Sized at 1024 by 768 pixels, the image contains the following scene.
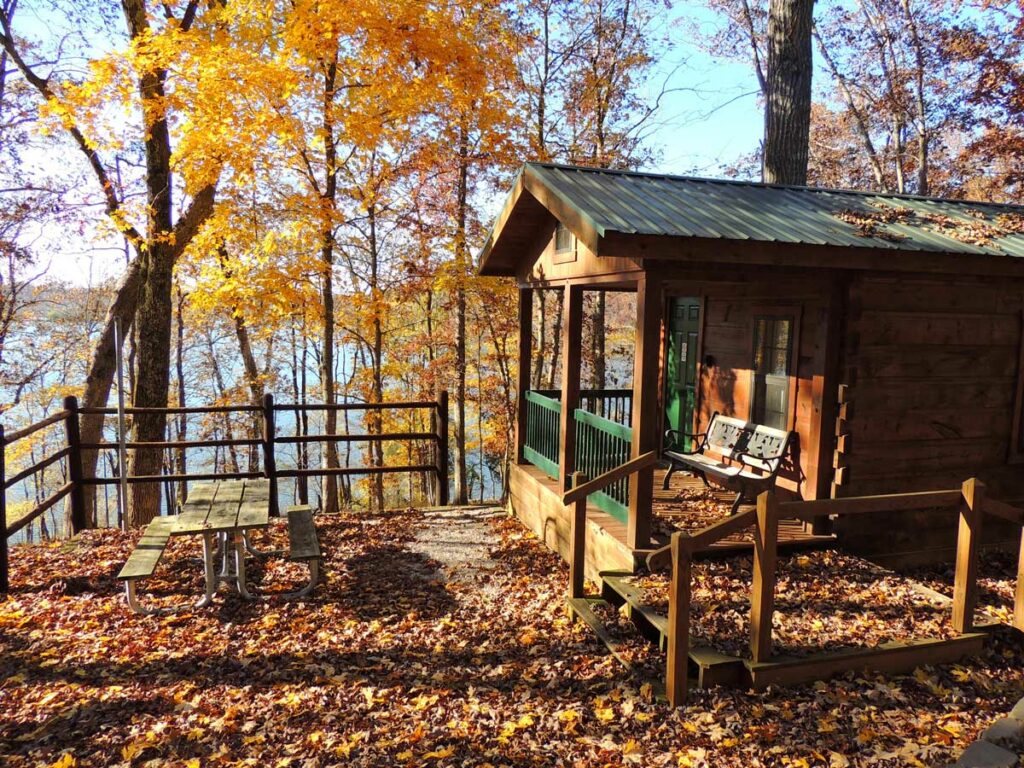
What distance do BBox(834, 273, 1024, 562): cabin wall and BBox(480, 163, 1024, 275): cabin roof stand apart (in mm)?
470

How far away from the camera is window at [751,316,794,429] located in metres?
7.48

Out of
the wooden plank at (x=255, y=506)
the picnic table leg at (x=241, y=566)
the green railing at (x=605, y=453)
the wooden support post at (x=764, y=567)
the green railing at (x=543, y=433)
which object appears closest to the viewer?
the wooden support post at (x=764, y=567)

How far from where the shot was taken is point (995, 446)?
7238 millimetres

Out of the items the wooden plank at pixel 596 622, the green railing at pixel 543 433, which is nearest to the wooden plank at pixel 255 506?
the wooden plank at pixel 596 622

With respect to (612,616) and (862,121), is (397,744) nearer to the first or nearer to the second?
(612,616)

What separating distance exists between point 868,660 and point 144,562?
A: 18.9 ft

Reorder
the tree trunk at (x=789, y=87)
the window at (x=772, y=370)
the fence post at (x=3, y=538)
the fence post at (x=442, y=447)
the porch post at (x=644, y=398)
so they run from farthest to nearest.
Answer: the tree trunk at (x=789, y=87)
the fence post at (x=442, y=447)
the window at (x=772, y=370)
the fence post at (x=3, y=538)
the porch post at (x=644, y=398)

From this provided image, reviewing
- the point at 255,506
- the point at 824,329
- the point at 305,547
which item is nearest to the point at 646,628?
the point at 305,547

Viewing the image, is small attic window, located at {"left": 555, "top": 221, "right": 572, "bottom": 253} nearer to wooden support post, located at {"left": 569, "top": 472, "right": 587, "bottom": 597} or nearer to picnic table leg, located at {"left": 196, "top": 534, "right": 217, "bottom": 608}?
wooden support post, located at {"left": 569, "top": 472, "right": 587, "bottom": 597}

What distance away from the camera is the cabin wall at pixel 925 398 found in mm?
6539

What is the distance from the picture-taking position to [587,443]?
23.8ft

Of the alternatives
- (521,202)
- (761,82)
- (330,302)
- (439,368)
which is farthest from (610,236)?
(761,82)

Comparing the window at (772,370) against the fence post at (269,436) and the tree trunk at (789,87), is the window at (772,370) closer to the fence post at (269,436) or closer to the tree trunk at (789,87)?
the tree trunk at (789,87)

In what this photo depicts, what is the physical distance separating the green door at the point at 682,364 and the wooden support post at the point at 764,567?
538 cm
